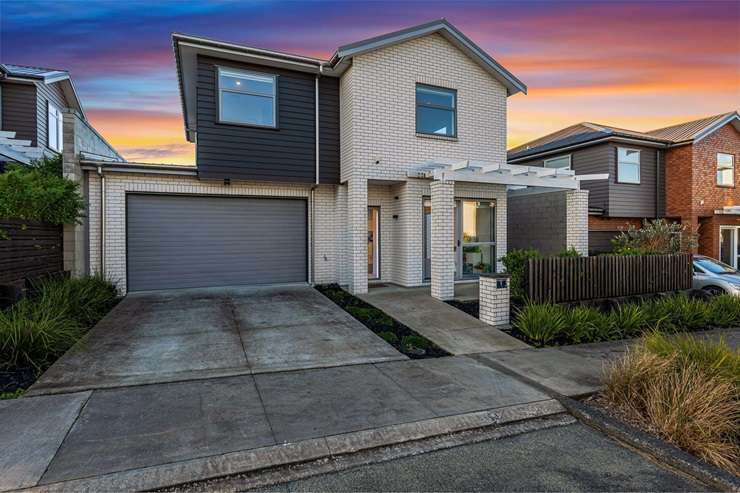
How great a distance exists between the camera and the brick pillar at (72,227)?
9.56m

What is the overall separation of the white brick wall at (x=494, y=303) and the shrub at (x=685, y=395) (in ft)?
9.84

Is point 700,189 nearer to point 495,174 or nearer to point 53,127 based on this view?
point 495,174

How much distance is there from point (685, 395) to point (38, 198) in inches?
426

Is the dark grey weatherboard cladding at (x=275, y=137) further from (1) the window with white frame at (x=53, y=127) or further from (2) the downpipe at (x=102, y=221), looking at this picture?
(1) the window with white frame at (x=53, y=127)

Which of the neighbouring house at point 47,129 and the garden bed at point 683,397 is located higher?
the neighbouring house at point 47,129

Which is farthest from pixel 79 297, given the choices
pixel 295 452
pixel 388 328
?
pixel 295 452

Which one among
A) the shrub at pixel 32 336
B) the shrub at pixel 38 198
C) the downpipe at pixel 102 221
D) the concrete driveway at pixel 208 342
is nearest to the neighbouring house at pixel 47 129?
the downpipe at pixel 102 221

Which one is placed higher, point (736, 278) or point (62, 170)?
point (62, 170)

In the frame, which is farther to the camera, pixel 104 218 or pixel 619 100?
pixel 619 100

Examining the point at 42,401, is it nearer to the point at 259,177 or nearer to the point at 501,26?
the point at 259,177

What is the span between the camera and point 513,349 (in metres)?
6.88

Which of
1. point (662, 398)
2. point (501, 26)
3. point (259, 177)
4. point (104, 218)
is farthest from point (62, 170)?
point (662, 398)

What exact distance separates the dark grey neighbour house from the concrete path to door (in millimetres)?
7530

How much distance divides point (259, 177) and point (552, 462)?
9.36m
